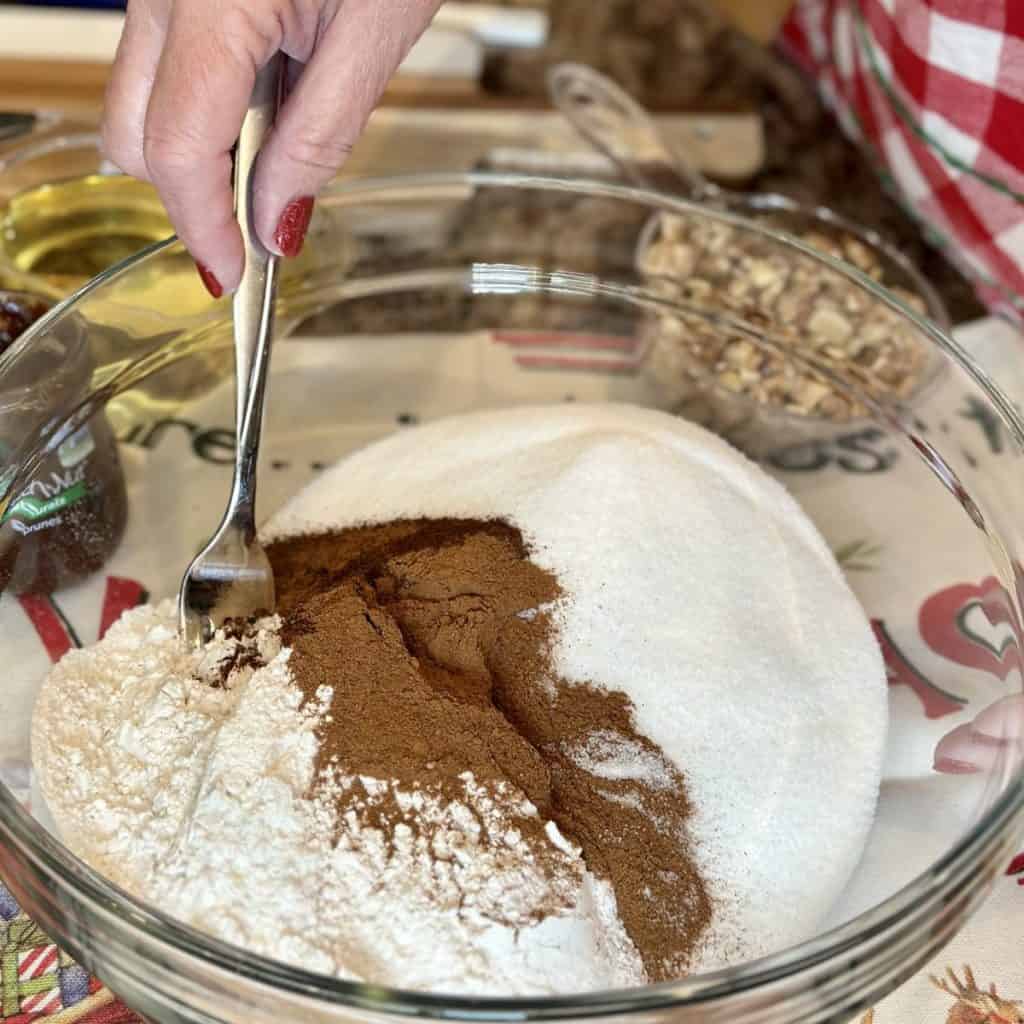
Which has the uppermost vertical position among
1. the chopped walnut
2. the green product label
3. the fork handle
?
the fork handle

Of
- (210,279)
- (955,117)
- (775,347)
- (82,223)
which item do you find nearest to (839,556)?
(775,347)

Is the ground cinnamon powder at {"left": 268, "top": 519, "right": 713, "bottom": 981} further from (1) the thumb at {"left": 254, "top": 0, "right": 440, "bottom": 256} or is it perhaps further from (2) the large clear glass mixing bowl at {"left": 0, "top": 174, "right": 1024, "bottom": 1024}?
(1) the thumb at {"left": 254, "top": 0, "right": 440, "bottom": 256}

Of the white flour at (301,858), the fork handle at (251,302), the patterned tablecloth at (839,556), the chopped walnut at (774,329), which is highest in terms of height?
the fork handle at (251,302)

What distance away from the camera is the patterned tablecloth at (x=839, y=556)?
0.66 metres

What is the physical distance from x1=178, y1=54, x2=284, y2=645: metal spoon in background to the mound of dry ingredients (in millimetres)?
19

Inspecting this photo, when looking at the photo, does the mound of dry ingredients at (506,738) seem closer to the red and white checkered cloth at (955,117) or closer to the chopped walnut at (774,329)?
the chopped walnut at (774,329)

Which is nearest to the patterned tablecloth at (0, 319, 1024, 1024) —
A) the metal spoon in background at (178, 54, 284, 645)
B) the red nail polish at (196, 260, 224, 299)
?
the metal spoon in background at (178, 54, 284, 645)

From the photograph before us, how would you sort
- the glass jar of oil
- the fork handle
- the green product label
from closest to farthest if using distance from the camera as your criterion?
the fork handle
the green product label
the glass jar of oil

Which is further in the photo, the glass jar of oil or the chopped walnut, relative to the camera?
the glass jar of oil

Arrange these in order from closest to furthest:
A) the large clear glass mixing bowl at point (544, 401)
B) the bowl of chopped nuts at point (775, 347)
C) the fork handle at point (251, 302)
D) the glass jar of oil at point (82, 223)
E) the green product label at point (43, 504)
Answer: the large clear glass mixing bowl at point (544, 401), the fork handle at point (251, 302), the green product label at point (43, 504), the bowl of chopped nuts at point (775, 347), the glass jar of oil at point (82, 223)

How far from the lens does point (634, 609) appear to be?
69 centimetres

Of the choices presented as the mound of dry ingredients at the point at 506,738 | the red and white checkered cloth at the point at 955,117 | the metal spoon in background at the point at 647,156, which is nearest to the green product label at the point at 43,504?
the mound of dry ingredients at the point at 506,738

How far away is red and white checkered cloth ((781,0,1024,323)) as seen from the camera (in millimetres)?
948

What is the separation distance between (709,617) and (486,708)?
0.16 m
